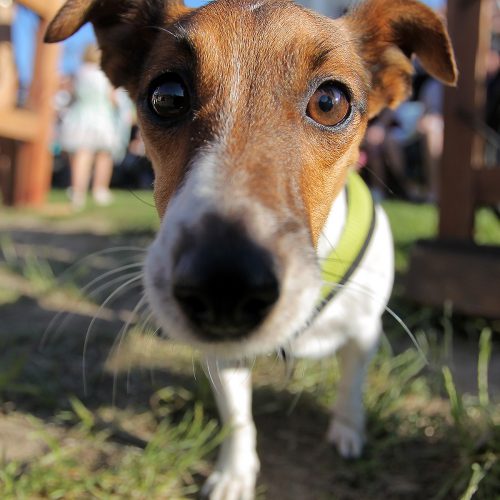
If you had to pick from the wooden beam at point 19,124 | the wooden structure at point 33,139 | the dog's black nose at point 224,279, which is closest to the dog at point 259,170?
the dog's black nose at point 224,279

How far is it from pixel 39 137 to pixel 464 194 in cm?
525

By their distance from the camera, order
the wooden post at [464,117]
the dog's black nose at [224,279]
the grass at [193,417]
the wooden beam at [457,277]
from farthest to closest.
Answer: the wooden post at [464,117], the wooden beam at [457,277], the grass at [193,417], the dog's black nose at [224,279]

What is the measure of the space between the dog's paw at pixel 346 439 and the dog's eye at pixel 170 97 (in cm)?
138

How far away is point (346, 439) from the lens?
225cm

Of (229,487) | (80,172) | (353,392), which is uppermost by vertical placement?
(353,392)

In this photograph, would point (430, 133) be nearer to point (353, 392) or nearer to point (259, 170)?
point (353, 392)

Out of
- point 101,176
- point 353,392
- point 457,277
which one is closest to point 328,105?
point 353,392

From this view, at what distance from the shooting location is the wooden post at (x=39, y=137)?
682cm

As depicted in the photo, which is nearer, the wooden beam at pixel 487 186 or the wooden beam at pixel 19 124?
the wooden beam at pixel 487 186

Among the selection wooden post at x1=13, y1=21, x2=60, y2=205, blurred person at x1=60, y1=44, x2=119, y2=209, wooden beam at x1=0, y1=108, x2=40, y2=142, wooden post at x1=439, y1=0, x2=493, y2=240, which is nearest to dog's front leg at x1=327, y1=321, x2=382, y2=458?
wooden post at x1=439, y1=0, x2=493, y2=240

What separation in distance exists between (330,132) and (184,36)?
0.54 meters

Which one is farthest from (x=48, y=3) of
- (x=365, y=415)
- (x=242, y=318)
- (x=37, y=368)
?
(x=242, y=318)

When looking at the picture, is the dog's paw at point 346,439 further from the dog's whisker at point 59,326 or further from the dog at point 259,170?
the dog's whisker at point 59,326

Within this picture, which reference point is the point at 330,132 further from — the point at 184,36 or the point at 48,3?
the point at 48,3
